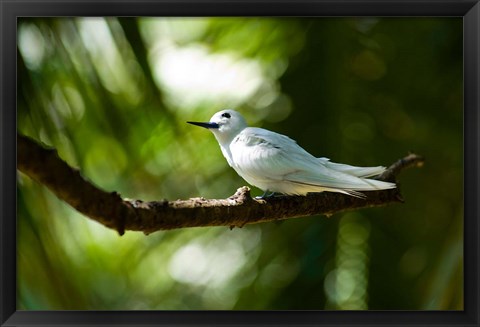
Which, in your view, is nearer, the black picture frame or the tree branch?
the tree branch

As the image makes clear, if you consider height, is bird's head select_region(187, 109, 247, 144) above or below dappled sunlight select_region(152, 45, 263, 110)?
below

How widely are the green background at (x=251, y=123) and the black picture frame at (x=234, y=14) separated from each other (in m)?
0.04

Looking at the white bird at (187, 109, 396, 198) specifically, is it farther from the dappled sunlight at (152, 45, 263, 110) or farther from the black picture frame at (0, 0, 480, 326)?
the black picture frame at (0, 0, 480, 326)

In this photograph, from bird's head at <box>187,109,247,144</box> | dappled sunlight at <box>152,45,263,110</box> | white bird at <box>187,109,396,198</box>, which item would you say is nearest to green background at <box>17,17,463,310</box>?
dappled sunlight at <box>152,45,263,110</box>

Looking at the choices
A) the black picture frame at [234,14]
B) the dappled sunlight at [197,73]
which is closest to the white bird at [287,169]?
the dappled sunlight at [197,73]

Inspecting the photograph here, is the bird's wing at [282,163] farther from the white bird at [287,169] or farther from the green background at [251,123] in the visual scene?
the green background at [251,123]

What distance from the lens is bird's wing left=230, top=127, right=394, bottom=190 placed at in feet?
5.80

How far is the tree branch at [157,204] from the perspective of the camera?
1.16 meters

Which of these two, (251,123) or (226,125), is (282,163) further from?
(251,123)

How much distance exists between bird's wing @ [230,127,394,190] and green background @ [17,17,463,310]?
28 centimetres

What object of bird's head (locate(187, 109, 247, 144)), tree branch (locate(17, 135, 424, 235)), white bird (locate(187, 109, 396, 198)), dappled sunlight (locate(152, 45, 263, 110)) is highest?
dappled sunlight (locate(152, 45, 263, 110))

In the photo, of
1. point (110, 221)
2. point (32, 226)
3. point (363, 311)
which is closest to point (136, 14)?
point (32, 226)

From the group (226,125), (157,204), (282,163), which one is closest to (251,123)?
(226,125)
